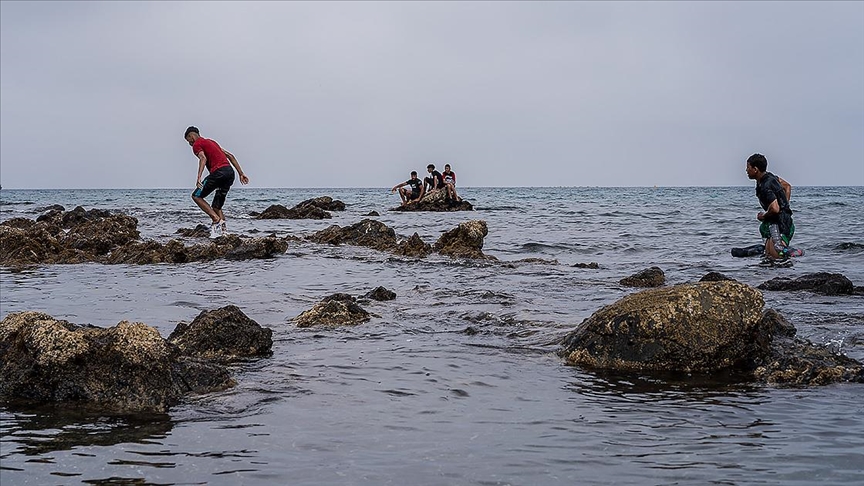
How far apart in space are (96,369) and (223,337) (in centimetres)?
133

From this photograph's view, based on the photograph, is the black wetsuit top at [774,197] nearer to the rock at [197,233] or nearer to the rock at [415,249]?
the rock at [415,249]

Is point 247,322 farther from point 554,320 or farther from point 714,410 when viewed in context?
point 714,410

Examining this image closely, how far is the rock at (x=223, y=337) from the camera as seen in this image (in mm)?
5664

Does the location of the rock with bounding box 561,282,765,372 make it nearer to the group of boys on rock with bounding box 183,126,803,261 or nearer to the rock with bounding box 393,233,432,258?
the group of boys on rock with bounding box 183,126,803,261

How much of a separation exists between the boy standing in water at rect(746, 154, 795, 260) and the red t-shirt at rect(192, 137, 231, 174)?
30.2ft

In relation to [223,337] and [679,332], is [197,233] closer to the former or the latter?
[223,337]

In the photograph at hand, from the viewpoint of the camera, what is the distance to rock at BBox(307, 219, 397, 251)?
53.0 ft

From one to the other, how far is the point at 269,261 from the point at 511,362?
25.7ft

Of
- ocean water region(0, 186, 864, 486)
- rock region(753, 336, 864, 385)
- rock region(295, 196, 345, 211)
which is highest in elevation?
rock region(295, 196, 345, 211)

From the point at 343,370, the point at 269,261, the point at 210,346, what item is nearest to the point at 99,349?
the point at 210,346

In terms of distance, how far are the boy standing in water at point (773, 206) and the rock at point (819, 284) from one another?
9.67 feet

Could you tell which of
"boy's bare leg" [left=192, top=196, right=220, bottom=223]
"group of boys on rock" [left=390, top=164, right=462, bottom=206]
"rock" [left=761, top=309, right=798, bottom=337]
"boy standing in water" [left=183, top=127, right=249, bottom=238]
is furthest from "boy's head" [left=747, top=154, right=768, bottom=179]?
"group of boys on rock" [left=390, top=164, right=462, bottom=206]

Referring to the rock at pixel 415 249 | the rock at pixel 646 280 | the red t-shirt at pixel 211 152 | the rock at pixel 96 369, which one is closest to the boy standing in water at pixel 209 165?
the red t-shirt at pixel 211 152

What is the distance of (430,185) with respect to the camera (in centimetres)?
3412
